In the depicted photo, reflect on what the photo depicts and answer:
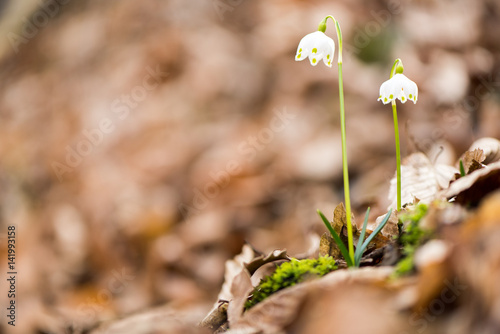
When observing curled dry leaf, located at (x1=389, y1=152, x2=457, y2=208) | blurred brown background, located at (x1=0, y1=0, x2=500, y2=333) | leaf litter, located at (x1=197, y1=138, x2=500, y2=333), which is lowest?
leaf litter, located at (x1=197, y1=138, x2=500, y2=333)

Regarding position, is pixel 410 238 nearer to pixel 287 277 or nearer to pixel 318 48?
pixel 287 277

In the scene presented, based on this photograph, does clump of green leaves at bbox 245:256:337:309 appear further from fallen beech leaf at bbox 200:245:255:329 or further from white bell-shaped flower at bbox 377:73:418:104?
white bell-shaped flower at bbox 377:73:418:104

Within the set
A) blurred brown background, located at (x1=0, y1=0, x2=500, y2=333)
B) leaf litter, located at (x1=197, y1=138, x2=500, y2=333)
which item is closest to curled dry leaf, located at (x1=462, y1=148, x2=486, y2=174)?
leaf litter, located at (x1=197, y1=138, x2=500, y2=333)

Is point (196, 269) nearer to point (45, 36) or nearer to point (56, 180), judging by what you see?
point (56, 180)

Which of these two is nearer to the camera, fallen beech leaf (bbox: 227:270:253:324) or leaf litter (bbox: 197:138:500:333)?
leaf litter (bbox: 197:138:500:333)

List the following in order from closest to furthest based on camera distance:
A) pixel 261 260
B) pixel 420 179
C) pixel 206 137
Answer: pixel 261 260 → pixel 420 179 → pixel 206 137

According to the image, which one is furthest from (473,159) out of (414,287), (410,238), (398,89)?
(414,287)
